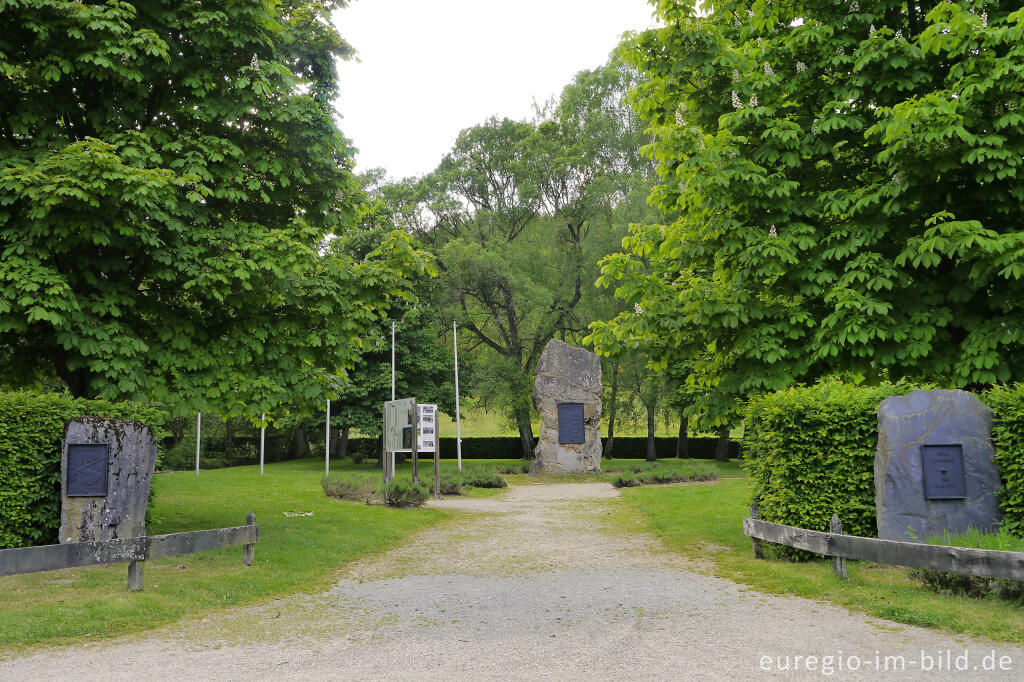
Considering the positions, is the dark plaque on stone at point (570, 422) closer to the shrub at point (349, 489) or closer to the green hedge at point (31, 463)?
the shrub at point (349, 489)

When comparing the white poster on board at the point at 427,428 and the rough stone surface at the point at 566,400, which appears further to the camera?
the rough stone surface at the point at 566,400

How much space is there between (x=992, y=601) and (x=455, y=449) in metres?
33.4

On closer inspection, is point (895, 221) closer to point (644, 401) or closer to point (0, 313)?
point (0, 313)

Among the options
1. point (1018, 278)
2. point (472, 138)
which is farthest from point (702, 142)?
point (472, 138)

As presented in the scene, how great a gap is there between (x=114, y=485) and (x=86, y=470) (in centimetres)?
43

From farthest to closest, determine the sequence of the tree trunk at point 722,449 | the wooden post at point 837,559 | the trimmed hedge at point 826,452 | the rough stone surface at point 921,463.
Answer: the tree trunk at point 722,449 → the trimmed hedge at point 826,452 → the rough stone surface at point 921,463 → the wooden post at point 837,559

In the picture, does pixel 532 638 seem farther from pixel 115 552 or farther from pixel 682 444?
pixel 682 444

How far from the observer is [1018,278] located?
Result: 8352 mm

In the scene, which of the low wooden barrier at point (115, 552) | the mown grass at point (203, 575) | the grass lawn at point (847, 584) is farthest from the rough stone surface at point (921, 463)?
the low wooden barrier at point (115, 552)

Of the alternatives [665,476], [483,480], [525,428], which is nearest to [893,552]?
[483,480]

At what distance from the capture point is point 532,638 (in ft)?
21.5

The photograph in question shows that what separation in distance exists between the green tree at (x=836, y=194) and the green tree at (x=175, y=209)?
15.8ft

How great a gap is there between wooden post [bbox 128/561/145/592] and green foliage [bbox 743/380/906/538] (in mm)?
8232

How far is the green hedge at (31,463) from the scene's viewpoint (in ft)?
29.9
